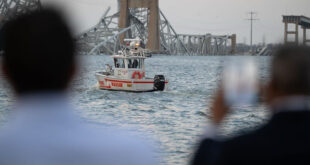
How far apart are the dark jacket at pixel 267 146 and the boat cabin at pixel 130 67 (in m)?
27.9

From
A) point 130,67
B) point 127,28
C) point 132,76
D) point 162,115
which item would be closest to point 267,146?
point 162,115

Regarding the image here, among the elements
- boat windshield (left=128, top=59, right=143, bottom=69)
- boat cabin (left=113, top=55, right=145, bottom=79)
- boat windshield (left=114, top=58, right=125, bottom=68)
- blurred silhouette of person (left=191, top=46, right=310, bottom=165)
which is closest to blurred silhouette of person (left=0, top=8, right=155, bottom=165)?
blurred silhouette of person (left=191, top=46, right=310, bottom=165)

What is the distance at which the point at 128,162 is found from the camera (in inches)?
141

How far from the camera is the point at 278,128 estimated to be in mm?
1941

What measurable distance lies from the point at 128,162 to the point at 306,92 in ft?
5.63

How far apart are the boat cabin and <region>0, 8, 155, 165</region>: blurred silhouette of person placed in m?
27.2

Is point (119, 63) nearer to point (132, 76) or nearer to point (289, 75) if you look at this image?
point (132, 76)

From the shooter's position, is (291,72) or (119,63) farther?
(119,63)

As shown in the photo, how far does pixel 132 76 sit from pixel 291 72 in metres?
27.9

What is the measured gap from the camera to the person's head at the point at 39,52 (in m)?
2.27

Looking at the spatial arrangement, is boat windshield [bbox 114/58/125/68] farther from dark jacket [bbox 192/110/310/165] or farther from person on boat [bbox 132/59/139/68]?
dark jacket [bbox 192/110/310/165]

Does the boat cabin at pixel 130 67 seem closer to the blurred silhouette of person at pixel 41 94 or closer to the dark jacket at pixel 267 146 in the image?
the blurred silhouette of person at pixel 41 94

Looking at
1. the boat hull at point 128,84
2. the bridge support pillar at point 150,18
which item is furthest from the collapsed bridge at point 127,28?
the boat hull at point 128,84

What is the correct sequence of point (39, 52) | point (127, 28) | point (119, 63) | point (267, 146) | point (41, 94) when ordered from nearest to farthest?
point (267, 146), point (39, 52), point (41, 94), point (119, 63), point (127, 28)
